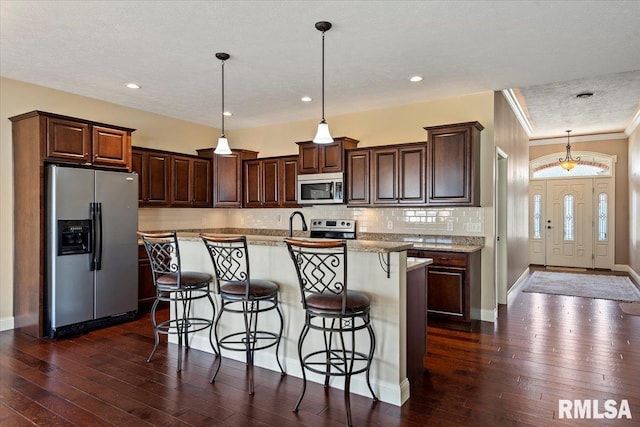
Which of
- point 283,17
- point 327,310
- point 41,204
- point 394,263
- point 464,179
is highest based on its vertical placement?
point 283,17

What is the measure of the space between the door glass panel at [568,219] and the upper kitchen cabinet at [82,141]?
9.12 metres

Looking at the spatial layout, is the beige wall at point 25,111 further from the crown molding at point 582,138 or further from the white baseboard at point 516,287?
the crown molding at point 582,138

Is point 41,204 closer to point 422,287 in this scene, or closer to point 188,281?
point 188,281

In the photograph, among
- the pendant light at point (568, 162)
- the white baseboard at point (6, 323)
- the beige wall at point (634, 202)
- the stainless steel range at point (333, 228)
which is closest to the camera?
the white baseboard at point (6, 323)

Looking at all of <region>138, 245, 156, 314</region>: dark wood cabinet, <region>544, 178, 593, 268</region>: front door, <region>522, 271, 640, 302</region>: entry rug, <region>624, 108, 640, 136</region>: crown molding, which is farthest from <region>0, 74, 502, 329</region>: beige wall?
<region>544, 178, 593, 268</region>: front door

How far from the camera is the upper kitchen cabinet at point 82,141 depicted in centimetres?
413

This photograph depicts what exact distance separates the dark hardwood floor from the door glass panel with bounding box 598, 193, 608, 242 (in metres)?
5.34

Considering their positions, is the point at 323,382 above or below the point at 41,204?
below

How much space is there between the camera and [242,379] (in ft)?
10.0

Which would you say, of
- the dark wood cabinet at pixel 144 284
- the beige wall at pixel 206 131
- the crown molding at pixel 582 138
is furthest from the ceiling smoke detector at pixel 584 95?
the dark wood cabinet at pixel 144 284

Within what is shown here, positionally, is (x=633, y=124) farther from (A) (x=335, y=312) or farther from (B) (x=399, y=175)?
(A) (x=335, y=312)

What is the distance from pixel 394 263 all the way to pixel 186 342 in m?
2.23

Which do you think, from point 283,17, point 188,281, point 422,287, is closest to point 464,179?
point 422,287

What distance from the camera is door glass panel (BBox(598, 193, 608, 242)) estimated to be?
8742mm
